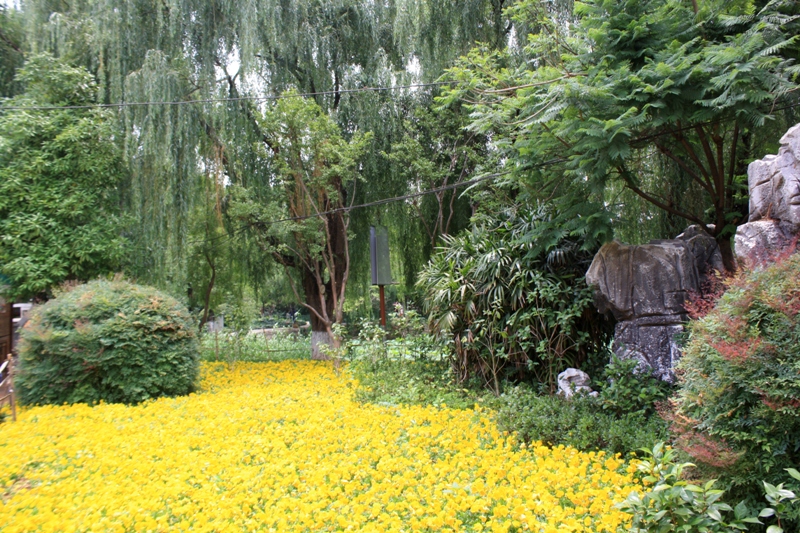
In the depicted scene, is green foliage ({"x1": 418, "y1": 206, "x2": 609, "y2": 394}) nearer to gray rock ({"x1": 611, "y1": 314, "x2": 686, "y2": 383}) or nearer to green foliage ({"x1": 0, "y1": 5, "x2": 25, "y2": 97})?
gray rock ({"x1": 611, "y1": 314, "x2": 686, "y2": 383})

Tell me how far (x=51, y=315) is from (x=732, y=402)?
7603 mm

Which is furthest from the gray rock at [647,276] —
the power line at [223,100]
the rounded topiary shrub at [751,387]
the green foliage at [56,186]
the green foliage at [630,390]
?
the green foliage at [56,186]

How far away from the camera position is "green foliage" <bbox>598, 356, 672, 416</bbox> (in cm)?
496

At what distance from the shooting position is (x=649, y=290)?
559 cm

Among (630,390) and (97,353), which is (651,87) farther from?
(97,353)

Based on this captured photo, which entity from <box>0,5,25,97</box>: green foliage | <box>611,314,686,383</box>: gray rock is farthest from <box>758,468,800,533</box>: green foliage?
<box>0,5,25,97</box>: green foliage

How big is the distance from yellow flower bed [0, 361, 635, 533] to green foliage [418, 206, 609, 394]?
1245 millimetres

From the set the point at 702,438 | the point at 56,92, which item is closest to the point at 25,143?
the point at 56,92

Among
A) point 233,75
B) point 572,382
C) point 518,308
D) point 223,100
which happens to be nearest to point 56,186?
point 223,100

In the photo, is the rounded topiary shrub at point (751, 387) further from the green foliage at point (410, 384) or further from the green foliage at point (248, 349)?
the green foliage at point (248, 349)

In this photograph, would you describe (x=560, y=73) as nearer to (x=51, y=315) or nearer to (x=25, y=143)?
(x=51, y=315)

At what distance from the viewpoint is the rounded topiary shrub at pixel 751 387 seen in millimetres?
2684

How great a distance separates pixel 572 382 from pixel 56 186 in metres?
8.09

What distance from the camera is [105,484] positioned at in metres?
3.77
